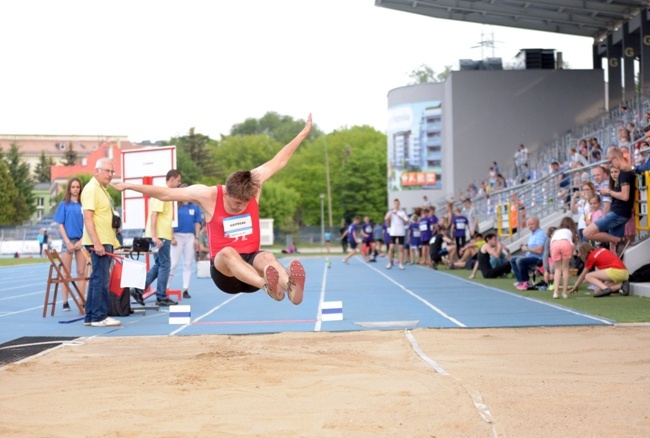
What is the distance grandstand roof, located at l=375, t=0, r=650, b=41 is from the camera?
31875mm

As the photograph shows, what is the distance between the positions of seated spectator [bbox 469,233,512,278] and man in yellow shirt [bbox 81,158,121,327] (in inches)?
412

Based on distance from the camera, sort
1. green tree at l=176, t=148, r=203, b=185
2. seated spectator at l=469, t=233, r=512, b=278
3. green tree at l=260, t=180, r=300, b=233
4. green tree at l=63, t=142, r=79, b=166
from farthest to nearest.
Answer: green tree at l=63, t=142, r=79, b=166 < green tree at l=176, t=148, r=203, b=185 < green tree at l=260, t=180, r=300, b=233 < seated spectator at l=469, t=233, r=512, b=278

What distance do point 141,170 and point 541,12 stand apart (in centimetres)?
2343

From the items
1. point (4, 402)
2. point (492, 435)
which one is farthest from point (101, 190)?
point (492, 435)

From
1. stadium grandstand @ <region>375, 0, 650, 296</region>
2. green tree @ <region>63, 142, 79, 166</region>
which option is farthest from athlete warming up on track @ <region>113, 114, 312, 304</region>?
green tree @ <region>63, 142, 79, 166</region>

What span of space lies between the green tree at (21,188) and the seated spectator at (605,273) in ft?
266

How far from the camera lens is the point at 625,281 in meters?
Result: 13.2

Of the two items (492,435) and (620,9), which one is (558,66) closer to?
(620,9)

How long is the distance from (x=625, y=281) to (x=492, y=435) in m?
9.31

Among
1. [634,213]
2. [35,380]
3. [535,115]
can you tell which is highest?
[535,115]

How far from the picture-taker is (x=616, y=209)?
13297mm

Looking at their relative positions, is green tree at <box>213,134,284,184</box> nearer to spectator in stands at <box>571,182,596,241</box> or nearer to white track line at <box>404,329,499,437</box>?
spectator in stands at <box>571,182,596,241</box>

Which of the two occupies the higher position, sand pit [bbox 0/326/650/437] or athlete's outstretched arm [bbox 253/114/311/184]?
athlete's outstretched arm [bbox 253/114/311/184]

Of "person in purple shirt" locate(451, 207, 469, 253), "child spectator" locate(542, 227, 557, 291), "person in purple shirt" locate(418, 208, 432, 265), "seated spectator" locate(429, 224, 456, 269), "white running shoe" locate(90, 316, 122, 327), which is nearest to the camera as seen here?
"white running shoe" locate(90, 316, 122, 327)
